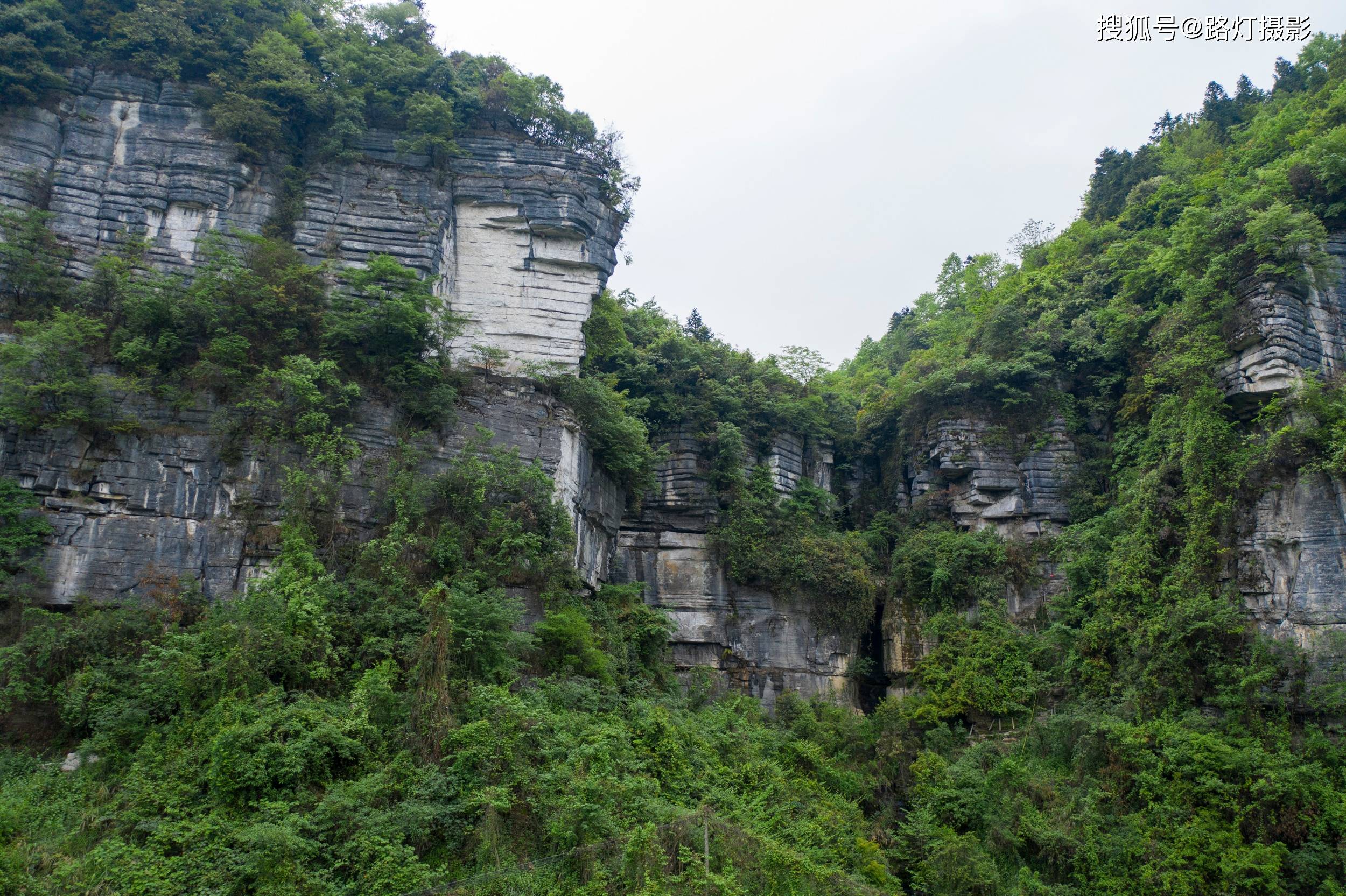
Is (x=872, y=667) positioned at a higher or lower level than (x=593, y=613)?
lower

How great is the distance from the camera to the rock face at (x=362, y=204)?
17.0 meters

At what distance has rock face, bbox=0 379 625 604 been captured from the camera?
13.9 meters

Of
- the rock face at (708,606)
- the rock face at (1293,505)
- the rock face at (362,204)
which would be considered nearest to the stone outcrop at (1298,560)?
the rock face at (1293,505)

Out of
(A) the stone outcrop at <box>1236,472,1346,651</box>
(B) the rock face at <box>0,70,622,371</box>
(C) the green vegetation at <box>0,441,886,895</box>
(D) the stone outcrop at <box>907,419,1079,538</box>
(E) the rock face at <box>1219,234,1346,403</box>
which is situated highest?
(B) the rock face at <box>0,70,622,371</box>

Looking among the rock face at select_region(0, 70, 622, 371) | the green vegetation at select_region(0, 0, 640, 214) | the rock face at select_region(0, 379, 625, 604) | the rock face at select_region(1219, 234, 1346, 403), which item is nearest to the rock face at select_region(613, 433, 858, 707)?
the rock face at select_region(0, 70, 622, 371)

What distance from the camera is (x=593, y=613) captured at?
17.7m

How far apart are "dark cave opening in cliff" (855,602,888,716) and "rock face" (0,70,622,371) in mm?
10552

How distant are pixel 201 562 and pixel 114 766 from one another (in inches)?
145

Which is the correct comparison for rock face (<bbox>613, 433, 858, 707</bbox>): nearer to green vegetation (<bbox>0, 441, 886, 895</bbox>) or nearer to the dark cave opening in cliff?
the dark cave opening in cliff

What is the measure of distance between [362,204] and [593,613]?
978 cm

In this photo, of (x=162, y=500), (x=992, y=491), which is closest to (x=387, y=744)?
(x=162, y=500)

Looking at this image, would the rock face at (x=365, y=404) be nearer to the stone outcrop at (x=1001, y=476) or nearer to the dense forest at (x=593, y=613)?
the dense forest at (x=593, y=613)

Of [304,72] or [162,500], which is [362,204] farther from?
[162,500]

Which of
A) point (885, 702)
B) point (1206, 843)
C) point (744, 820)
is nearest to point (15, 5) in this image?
point (744, 820)
